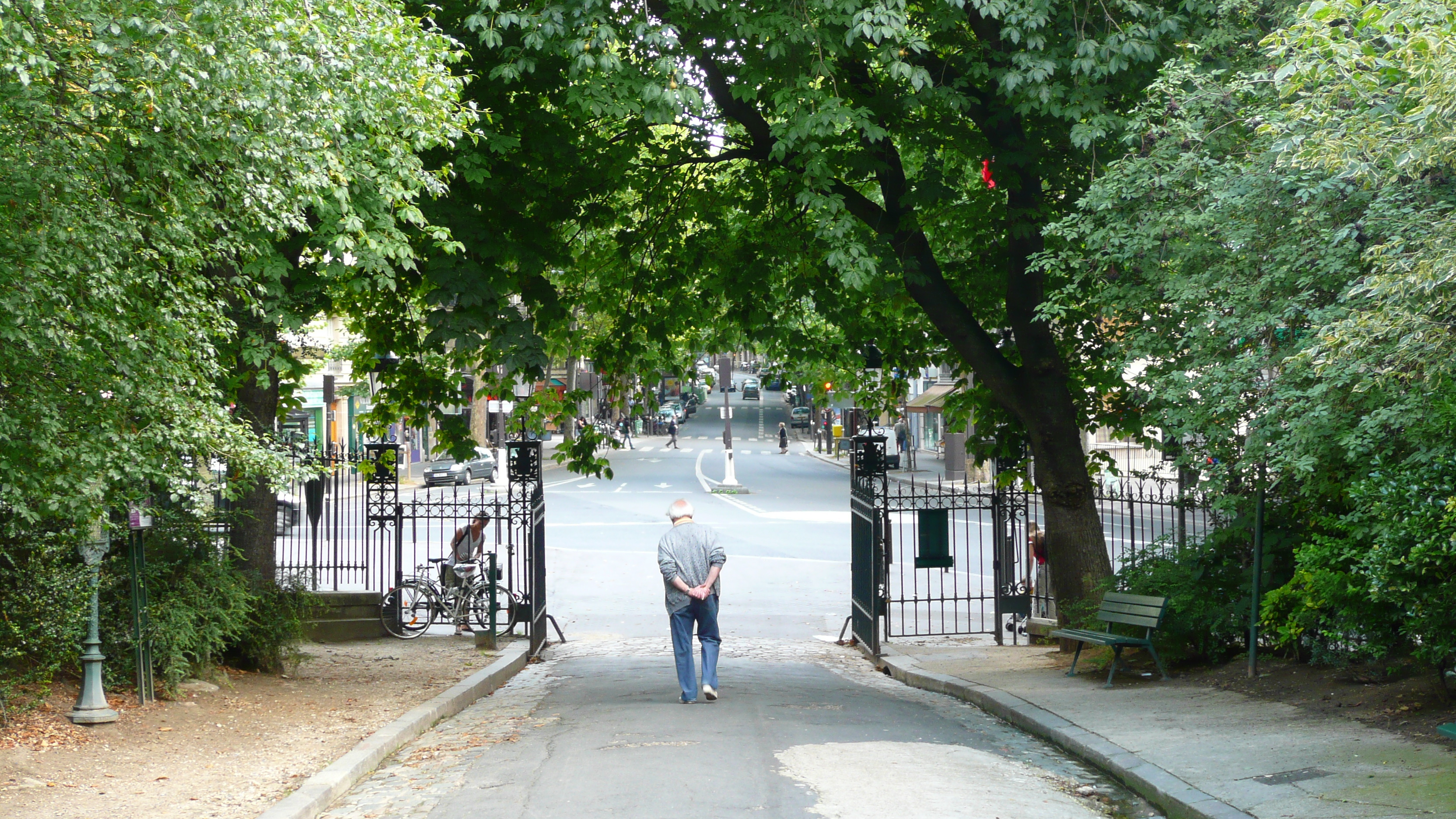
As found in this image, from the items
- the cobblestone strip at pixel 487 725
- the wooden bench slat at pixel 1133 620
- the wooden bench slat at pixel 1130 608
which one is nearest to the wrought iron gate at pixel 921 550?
the cobblestone strip at pixel 487 725

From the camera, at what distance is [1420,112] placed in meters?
6.05

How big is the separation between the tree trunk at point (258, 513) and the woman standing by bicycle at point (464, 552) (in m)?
4.53

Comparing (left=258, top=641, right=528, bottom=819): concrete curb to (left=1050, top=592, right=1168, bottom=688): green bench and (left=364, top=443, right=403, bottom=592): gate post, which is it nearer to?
(left=364, top=443, right=403, bottom=592): gate post

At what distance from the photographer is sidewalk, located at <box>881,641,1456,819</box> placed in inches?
249

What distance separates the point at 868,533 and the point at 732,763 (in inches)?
302

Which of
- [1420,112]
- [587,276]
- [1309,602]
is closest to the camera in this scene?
[1420,112]

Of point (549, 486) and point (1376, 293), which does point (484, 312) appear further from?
point (549, 486)

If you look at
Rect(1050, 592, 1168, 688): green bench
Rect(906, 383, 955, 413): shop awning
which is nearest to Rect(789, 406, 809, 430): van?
Rect(906, 383, 955, 413): shop awning

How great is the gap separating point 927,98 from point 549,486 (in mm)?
37135

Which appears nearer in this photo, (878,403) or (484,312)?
(484,312)

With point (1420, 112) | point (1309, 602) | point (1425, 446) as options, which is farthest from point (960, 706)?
point (1420, 112)

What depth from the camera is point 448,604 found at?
16.7m

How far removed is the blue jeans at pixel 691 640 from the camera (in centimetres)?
1059

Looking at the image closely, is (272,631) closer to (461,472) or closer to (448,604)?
(448,604)
